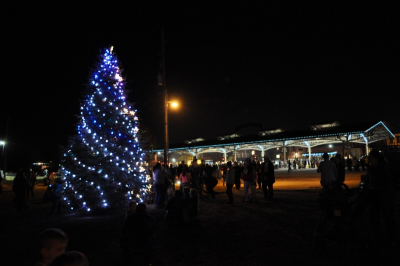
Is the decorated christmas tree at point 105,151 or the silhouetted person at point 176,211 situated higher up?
the decorated christmas tree at point 105,151

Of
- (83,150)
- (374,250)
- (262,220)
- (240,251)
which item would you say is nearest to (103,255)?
(240,251)

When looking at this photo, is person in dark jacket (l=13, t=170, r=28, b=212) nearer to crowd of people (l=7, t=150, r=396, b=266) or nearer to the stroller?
crowd of people (l=7, t=150, r=396, b=266)

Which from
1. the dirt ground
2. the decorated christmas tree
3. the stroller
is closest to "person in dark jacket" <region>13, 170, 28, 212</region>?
the dirt ground

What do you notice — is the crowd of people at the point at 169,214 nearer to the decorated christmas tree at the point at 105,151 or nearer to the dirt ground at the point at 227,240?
the dirt ground at the point at 227,240

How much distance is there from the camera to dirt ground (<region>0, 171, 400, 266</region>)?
5.13m

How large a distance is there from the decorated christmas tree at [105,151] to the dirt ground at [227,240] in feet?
3.13

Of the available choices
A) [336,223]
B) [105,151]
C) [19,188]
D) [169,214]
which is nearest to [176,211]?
[169,214]

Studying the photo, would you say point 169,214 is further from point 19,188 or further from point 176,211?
point 19,188

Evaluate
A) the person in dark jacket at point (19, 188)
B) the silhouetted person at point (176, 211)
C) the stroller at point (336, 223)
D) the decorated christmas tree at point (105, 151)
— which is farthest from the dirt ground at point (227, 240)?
the person in dark jacket at point (19, 188)

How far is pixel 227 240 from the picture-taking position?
641 cm

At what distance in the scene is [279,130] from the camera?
51.6 meters

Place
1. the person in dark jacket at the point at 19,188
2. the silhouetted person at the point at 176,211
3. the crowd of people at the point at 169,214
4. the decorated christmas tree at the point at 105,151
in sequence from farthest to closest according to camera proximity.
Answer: the person in dark jacket at the point at 19,188
the decorated christmas tree at the point at 105,151
the silhouetted person at the point at 176,211
the crowd of people at the point at 169,214

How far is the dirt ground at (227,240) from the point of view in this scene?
202 inches

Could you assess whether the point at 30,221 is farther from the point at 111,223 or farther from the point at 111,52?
the point at 111,52
